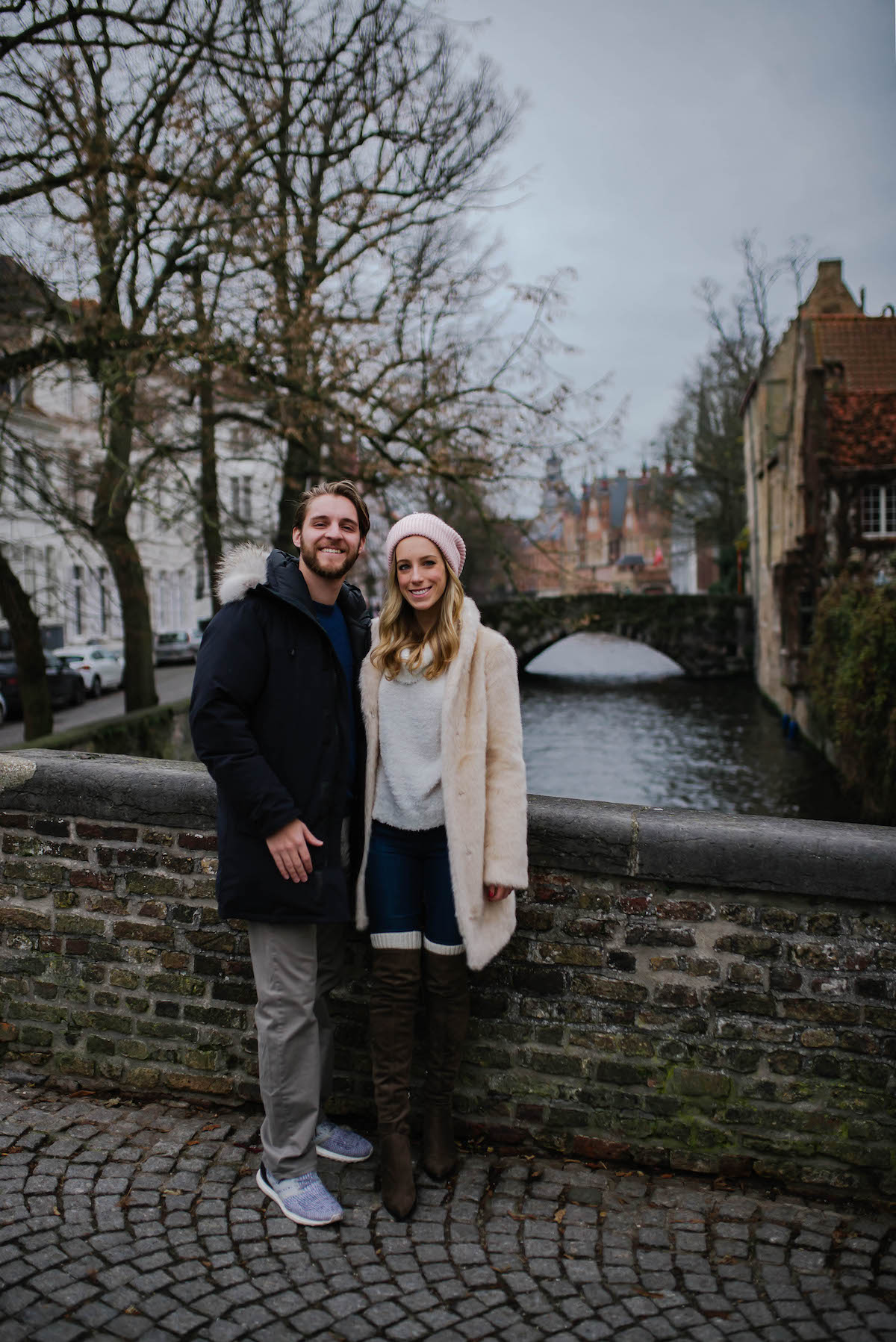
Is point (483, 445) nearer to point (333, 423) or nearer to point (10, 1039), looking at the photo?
point (333, 423)

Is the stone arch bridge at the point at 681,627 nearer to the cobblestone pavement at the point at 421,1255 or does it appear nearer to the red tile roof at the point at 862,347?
the red tile roof at the point at 862,347

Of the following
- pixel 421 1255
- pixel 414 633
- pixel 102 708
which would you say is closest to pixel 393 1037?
pixel 421 1255

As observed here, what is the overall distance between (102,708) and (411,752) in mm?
22279

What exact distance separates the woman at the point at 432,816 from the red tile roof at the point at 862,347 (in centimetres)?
2386

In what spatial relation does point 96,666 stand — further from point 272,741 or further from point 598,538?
point 598,538

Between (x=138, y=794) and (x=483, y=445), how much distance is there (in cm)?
967

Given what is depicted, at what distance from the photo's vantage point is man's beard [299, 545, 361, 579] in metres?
3.07

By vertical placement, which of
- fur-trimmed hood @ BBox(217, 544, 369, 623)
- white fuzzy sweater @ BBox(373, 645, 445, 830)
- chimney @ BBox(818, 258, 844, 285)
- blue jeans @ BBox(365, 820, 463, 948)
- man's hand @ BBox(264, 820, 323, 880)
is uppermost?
chimney @ BBox(818, 258, 844, 285)

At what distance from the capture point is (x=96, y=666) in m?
27.2

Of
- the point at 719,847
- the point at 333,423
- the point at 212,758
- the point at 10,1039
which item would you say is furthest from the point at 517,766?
the point at 333,423

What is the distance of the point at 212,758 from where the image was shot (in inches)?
112

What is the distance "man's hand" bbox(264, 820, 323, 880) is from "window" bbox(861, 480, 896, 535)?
19650mm

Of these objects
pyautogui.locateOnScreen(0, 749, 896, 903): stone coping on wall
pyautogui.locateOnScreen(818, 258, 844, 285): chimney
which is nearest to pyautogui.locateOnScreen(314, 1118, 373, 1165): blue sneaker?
pyautogui.locateOnScreen(0, 749, 896, 903): stone coping on wall

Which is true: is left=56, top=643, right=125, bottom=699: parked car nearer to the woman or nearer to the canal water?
the canal water
